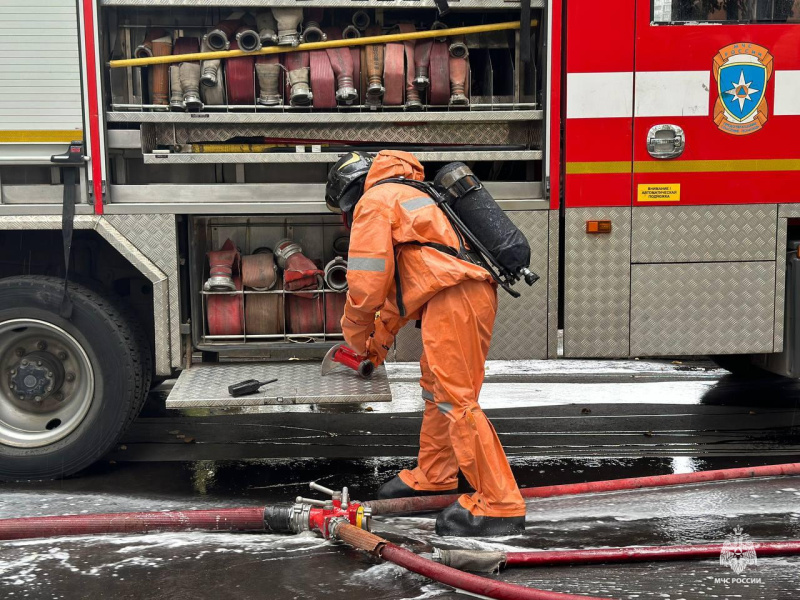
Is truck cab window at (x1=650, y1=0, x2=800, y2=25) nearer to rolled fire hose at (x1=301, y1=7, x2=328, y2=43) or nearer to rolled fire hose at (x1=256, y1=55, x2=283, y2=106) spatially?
rolled fire hose at (x1=301, y1=7, x2=328, y2=43)

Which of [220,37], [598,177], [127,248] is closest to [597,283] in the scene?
[598,177]

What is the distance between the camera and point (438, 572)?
11.5ft

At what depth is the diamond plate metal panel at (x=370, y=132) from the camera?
4.97 m

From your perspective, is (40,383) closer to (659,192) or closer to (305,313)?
(305,313)

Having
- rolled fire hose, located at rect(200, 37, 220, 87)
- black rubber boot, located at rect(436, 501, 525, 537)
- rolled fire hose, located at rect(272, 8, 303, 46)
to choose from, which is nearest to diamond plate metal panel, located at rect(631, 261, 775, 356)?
black rubber boot, located at rect(436, 501, 525, 537)

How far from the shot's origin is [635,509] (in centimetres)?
446

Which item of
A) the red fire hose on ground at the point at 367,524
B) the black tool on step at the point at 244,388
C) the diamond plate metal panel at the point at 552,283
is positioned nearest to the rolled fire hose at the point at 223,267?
the black tool on step at the point at 244,388

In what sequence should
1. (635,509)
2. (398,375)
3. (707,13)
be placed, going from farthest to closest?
(398,375) < (707,13) < (635,509)

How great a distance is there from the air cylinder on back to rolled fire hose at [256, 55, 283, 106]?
120cm

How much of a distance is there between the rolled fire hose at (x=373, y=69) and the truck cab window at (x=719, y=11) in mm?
1469

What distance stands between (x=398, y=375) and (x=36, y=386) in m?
3.23

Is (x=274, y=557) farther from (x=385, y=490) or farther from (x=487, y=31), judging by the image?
(x=487, y=31)

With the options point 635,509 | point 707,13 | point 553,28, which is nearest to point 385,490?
point 635,509

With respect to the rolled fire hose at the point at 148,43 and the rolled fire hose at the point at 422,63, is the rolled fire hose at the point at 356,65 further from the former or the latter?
the rolled fire hose at the point at 148,43
